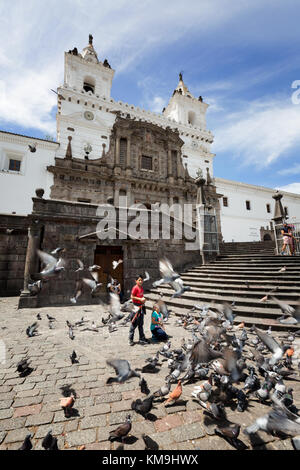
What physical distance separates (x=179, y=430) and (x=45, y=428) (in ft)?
5.19

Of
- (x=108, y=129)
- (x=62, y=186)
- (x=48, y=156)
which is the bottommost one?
(x=62, y=186)

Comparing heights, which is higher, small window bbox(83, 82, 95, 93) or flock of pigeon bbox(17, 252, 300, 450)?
small window bbox(83, 82, 95, 93)

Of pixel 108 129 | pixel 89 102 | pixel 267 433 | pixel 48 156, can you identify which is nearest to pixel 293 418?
pixel 267 433

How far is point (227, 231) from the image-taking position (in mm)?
28781

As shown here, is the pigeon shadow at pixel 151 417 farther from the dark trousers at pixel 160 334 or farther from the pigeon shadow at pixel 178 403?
the dark trousers at pixel 160 334

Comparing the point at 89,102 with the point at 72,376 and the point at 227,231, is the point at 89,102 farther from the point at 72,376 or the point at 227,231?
the point at 72,376

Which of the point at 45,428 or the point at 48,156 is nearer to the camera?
the point at 45,428

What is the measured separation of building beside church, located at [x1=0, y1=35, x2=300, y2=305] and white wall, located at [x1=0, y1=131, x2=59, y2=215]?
3.1 inches

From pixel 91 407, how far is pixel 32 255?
319 inches

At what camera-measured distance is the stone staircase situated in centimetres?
630

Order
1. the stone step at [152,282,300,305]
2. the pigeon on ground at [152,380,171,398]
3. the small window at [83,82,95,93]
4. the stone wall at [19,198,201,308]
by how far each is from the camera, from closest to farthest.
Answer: the pigeon on ground at [152,380,171,398]
the stone step at [152,282,300,305]
the stone wall at [19,198,201,308]
the small window at [83,82,95,93]

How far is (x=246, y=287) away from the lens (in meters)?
7.93

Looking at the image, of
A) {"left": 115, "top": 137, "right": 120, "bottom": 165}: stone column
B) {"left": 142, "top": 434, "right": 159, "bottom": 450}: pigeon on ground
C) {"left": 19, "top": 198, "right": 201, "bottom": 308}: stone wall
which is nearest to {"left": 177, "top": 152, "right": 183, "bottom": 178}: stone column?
{"left": 115, "top": 137, "right": 120, "bottom": 165}: stone column

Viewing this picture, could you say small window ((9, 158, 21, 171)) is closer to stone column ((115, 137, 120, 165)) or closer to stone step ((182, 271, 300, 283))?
stone column ((115, 137, 120, 165))
